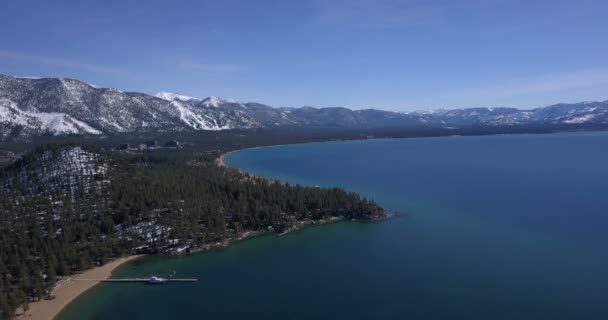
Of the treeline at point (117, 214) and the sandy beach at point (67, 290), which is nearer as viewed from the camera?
the sandy beach at point (67, 290)

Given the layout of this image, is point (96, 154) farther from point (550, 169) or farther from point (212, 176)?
point (550, 169)

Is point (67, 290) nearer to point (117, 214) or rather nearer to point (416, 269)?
point (117, 214)

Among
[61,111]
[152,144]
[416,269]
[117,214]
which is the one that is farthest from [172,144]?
[416,269]

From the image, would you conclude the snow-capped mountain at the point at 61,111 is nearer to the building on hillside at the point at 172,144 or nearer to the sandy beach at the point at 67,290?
the building on hillside at the point at 172,144

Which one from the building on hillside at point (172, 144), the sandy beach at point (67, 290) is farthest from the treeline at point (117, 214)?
the building on hillside at point (172, 144)

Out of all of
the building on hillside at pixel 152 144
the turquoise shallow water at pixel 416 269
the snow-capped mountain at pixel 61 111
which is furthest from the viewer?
the snow-capped mountain at pixel 61 111
